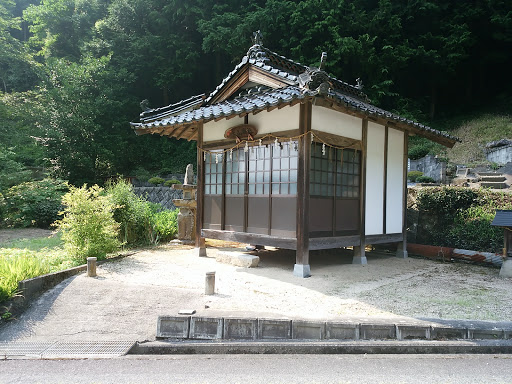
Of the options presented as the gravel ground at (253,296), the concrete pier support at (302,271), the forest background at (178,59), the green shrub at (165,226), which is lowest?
the gravel ground at (253,296)

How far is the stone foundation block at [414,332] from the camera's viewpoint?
416cm

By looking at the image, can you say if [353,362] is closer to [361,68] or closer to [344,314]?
[344,314]

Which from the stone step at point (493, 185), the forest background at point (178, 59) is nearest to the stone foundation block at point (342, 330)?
the stone step at point (493, 185)

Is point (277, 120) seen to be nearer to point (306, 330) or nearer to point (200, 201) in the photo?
point (200, 201)

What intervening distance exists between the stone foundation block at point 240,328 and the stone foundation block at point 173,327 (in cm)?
49

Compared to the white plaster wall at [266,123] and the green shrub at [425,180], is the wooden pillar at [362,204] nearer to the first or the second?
the white plaster wall at [266,123]

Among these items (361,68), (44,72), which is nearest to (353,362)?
(361,68)

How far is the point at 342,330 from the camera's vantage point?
414 cm

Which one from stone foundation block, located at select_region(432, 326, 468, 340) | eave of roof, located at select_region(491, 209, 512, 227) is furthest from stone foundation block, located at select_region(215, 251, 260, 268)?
eave of roof, located at select_region(491, 209, 512, 227)

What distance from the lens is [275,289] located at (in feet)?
21.0

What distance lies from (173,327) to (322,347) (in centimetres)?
180

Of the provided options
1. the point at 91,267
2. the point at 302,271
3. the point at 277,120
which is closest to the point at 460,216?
the point at 302,271

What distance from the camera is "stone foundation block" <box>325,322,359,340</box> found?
412 centimetres

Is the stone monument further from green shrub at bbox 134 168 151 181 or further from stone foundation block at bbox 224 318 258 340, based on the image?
green shrub at bbox 134 168 151 181
